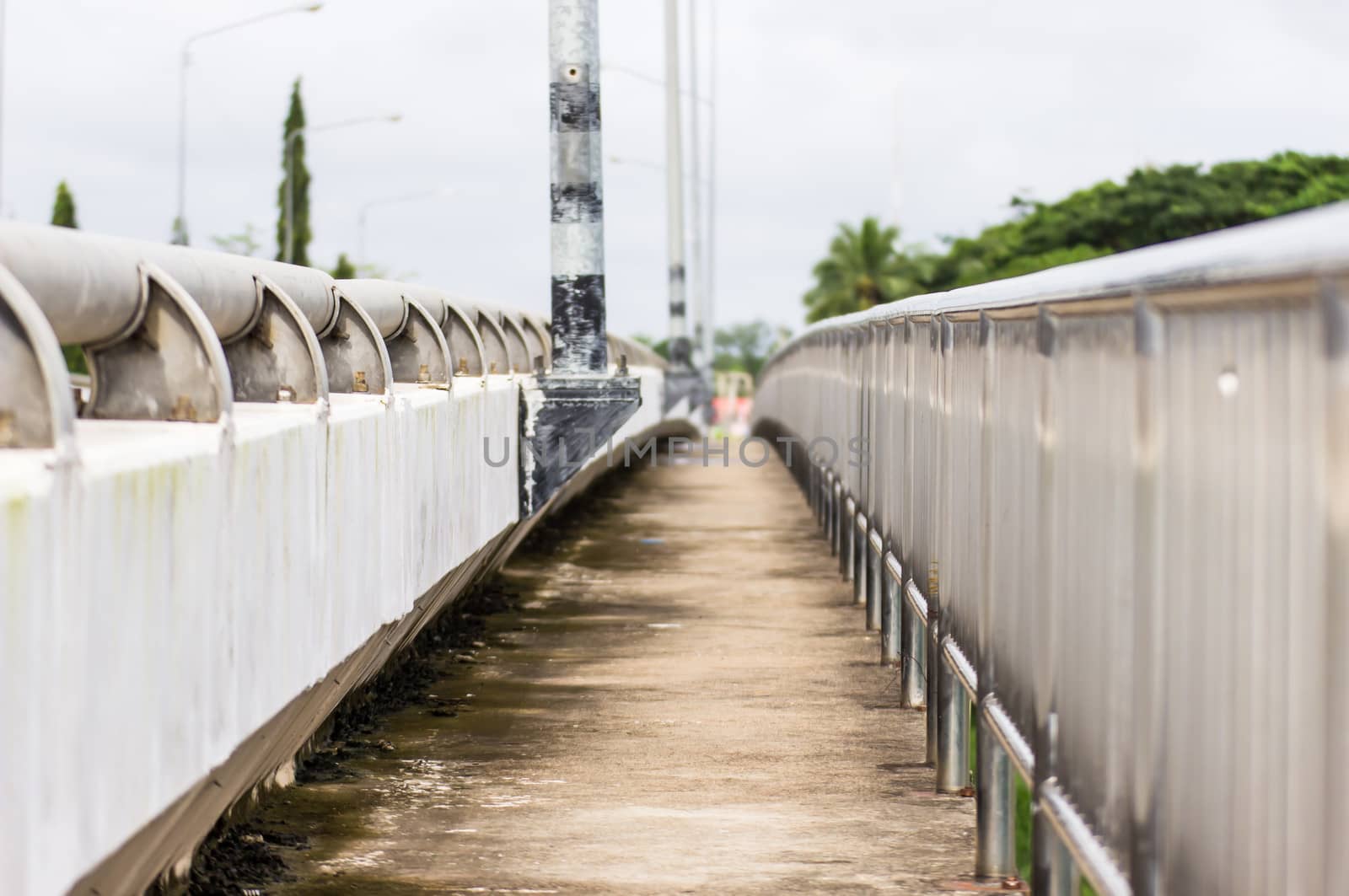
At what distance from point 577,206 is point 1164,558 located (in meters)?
8.63

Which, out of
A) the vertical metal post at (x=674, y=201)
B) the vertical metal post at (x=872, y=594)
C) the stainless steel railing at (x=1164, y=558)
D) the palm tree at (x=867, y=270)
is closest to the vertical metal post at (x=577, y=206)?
the vertical metal post at (x=872, y=594)

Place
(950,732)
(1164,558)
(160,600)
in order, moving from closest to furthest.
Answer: (1164,558) → (160,600) → (950,732)

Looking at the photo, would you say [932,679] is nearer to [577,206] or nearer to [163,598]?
[163,598]

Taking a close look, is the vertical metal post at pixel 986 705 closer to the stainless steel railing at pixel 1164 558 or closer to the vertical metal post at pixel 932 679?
the stainless steel railing at pixel 1164 558

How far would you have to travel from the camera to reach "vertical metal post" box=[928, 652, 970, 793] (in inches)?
283

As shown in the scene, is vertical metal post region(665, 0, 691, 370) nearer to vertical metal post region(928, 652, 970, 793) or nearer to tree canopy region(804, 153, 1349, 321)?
vertical metal post region(928, 652, 970, 793)

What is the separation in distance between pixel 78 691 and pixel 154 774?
55 centimetres

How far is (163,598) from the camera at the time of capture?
170 inches

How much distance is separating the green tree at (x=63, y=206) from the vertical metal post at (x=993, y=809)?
70.0 m

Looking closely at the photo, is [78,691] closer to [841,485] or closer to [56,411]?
[56,411]

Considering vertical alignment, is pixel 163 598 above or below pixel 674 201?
below

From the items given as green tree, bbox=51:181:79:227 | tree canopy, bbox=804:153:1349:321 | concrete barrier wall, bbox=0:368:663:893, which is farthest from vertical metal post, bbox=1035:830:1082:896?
tree canopy, bbox=804:153:1349:321

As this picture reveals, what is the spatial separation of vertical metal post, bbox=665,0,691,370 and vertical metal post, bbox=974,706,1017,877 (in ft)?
101

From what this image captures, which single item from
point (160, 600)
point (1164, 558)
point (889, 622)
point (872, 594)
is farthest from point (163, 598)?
point (872, 594)
